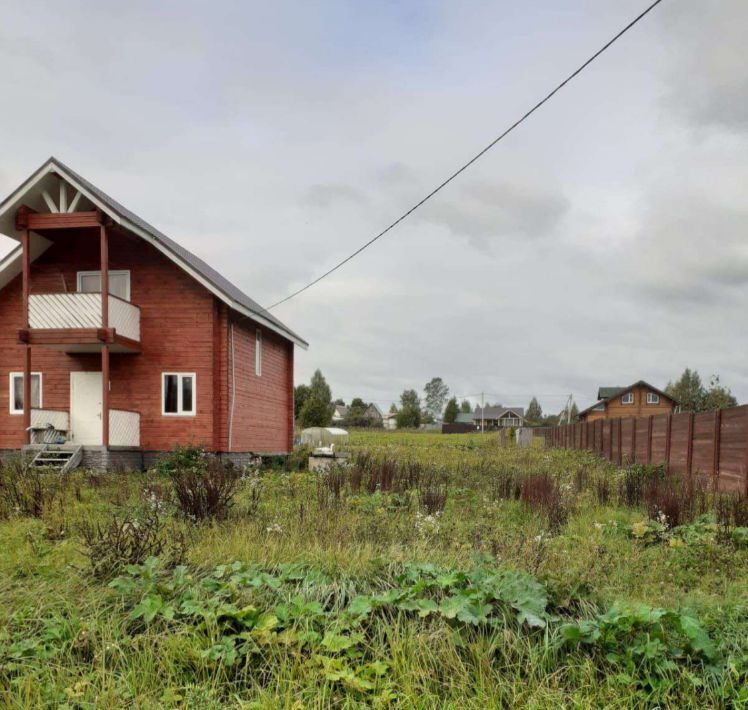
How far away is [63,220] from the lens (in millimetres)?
16500

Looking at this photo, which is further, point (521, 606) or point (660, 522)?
point (660, 522)

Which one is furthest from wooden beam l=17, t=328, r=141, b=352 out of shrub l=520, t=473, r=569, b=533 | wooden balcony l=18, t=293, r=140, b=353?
shrub l=520, t=473, r=569, b=533

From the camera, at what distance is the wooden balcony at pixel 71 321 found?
16.2 metres

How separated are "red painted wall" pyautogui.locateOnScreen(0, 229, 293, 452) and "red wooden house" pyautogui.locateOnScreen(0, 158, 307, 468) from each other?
0.09ft

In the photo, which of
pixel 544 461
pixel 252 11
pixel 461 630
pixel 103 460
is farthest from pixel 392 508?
pixel 544 461

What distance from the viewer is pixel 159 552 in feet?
17.3

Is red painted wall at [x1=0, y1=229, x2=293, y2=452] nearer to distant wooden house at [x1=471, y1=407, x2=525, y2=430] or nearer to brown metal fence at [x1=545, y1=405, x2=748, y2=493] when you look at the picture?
brown metal fence at [x1=545, y1=405, x2=748, y2=493]

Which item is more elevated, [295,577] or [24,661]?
[295,577]

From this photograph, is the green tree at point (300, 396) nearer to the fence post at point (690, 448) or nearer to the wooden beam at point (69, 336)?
the wooden beam at point (69, 336)

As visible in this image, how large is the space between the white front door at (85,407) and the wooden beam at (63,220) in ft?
13.3

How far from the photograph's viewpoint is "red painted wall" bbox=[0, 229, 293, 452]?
1759cm

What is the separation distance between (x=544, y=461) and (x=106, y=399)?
488 inches

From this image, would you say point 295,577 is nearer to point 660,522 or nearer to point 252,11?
point 660,522

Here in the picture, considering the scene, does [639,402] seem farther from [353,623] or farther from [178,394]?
[353,623]
